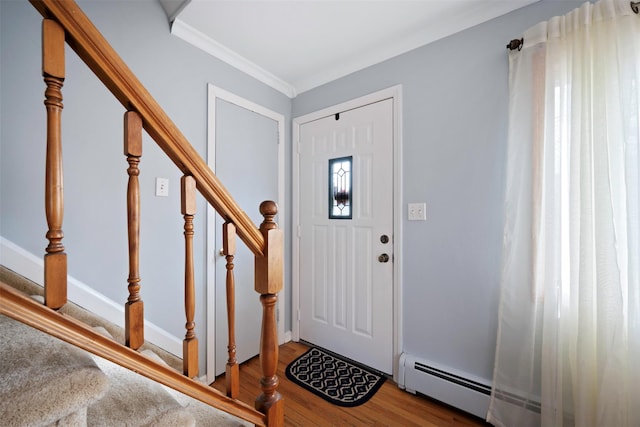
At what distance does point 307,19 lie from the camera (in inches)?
65.6

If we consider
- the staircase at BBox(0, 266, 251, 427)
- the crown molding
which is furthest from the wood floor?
the crown molding

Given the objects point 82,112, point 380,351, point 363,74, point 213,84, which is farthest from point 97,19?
point 380,351

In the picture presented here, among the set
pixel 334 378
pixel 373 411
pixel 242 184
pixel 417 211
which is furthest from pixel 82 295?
pixel 417 211

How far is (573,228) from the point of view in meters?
1.24

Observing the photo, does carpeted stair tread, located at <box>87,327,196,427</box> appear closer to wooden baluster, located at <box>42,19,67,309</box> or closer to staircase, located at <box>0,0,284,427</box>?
staircase, located at <box>0,0,284,427</box>

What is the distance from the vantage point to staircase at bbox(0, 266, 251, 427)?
538 millimetres

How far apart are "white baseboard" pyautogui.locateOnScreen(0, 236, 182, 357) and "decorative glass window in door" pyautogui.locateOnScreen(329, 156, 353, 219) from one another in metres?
1.47

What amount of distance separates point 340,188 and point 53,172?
180 centimetres

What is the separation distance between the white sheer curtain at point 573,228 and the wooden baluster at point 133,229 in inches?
67.9

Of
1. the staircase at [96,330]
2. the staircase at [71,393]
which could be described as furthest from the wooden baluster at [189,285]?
the staircase at [71,393]

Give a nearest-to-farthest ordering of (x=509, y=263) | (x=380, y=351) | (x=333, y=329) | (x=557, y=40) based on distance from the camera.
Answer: (x=557, y=40) < (x=509, y=263) < (x=380, y=351) < (x=333, y=329)

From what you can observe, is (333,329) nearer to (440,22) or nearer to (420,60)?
(420,60)

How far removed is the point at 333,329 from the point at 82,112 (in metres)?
2.23

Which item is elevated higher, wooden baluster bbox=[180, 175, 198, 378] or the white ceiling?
the white ceiling
